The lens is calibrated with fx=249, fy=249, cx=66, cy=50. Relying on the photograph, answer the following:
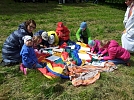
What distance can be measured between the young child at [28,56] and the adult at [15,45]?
1.06 ft

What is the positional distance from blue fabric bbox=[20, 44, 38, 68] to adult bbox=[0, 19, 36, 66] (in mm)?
376

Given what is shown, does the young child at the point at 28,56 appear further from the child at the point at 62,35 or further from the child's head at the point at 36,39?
the child at the point at 62,35

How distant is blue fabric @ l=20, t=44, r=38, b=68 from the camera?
5.44 meters

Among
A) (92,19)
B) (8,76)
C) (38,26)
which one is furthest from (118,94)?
(92,19)

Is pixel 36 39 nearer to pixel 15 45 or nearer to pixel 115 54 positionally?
pixel 15 45

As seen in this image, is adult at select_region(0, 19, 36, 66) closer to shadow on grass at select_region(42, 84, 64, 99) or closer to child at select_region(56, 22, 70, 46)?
shadow on grass at select_region(42, 84, 64, 99)

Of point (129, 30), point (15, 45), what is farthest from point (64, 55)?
point (129, 30)

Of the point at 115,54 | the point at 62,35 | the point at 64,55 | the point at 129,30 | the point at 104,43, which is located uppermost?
the point at 129,30

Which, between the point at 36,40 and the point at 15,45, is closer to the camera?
the point at 15,45

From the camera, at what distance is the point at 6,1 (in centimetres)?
1780

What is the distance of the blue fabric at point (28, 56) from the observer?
5440 mm

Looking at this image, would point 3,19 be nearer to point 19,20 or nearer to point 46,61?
point 19,20

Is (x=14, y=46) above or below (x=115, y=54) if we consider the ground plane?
above

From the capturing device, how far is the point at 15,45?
229 inches
